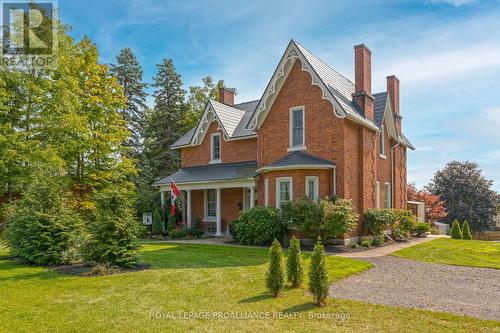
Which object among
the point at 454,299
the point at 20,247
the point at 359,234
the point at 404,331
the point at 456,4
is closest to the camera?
the point at 404,331

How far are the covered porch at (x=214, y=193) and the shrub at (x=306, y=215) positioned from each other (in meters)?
4.01

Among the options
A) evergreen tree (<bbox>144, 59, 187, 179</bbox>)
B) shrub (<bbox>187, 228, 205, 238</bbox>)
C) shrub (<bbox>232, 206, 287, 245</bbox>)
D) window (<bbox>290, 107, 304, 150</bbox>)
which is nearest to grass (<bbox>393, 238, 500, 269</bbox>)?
shrub (<bbox>232, 206, 287, 245</bbox>)

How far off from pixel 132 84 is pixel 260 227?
87.9ft

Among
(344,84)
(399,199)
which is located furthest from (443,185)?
(344,84)

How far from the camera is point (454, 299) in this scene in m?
7.78

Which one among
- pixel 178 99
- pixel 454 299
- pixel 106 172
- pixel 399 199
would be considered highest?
pixel 178 99

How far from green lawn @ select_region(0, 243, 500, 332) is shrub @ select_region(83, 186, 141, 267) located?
889 millimetres

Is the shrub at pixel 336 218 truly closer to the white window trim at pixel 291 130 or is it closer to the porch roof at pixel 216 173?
the white window trim at pixel 291 130

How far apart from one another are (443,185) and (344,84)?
2649 cm

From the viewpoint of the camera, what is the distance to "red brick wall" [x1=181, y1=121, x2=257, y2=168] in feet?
72.2

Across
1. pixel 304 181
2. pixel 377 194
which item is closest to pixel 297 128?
pixel 304 181

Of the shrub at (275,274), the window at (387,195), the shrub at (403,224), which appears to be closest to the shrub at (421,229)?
the shrub at (403,224)

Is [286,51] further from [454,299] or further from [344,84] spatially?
[454,299]

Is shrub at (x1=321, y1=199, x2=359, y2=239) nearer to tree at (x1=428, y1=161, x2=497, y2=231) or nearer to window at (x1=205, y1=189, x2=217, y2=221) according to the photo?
window at (x1=205, y1=189, x2=217, y2=221)
